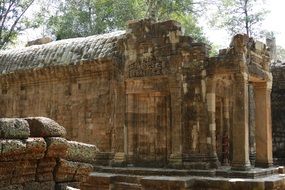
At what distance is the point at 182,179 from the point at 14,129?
247 inches

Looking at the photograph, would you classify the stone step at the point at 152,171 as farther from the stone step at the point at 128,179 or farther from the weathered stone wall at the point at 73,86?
the weathered stone wall at the point at 73,86

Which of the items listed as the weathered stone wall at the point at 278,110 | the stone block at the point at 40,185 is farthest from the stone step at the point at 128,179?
the weathered stone wall at the point at 278,110

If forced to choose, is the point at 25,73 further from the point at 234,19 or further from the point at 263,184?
the point at 234,19

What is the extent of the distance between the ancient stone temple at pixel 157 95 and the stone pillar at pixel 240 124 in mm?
25

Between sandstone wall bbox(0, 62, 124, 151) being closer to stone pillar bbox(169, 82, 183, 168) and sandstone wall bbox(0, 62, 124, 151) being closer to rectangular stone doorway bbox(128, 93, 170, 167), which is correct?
rectangular stone doorway bbox(128, 93, 170, 167)

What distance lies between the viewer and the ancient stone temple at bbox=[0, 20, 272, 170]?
10.9 meters

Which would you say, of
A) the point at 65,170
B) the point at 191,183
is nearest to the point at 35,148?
the point at 65,170

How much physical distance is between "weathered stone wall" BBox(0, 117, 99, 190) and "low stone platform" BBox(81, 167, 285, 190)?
16.2 ft

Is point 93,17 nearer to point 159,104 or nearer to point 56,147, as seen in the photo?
point 159,104

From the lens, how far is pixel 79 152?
16.0ft

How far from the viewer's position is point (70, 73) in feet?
44.3

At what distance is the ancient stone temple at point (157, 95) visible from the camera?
10.9 m

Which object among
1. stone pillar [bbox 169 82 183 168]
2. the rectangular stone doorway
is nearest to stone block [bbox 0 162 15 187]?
stone pillar [bbox 169 82 183 168]

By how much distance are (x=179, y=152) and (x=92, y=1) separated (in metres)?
22.0
